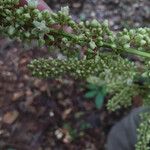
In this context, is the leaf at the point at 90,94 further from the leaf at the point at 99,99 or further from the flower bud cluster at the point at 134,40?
the flower bud cluster at the point at 134,40

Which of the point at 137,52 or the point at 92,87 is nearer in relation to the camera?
the point at 137,52

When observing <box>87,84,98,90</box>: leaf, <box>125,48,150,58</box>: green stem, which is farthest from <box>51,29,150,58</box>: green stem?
<box>87,84,98,90</box>: leaf

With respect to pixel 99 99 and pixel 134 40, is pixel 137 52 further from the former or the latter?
pixel 99 99

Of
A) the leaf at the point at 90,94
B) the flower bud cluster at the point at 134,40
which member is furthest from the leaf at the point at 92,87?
the flower bud cluster at the point at 134,40

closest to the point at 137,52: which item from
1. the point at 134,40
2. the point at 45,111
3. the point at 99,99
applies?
the point at 134,40

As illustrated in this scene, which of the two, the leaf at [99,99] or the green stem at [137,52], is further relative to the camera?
the leaf at [99,99]

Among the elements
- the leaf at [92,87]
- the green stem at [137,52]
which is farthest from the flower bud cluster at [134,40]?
the leaf at [92,87]

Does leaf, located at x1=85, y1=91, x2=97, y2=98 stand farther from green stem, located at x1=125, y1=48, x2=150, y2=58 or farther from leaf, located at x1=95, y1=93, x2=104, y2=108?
green stem, located at x1=125, y1=48, x2=150, y2=58

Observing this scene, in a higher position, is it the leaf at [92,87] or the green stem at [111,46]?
the green stem at [111,46]
